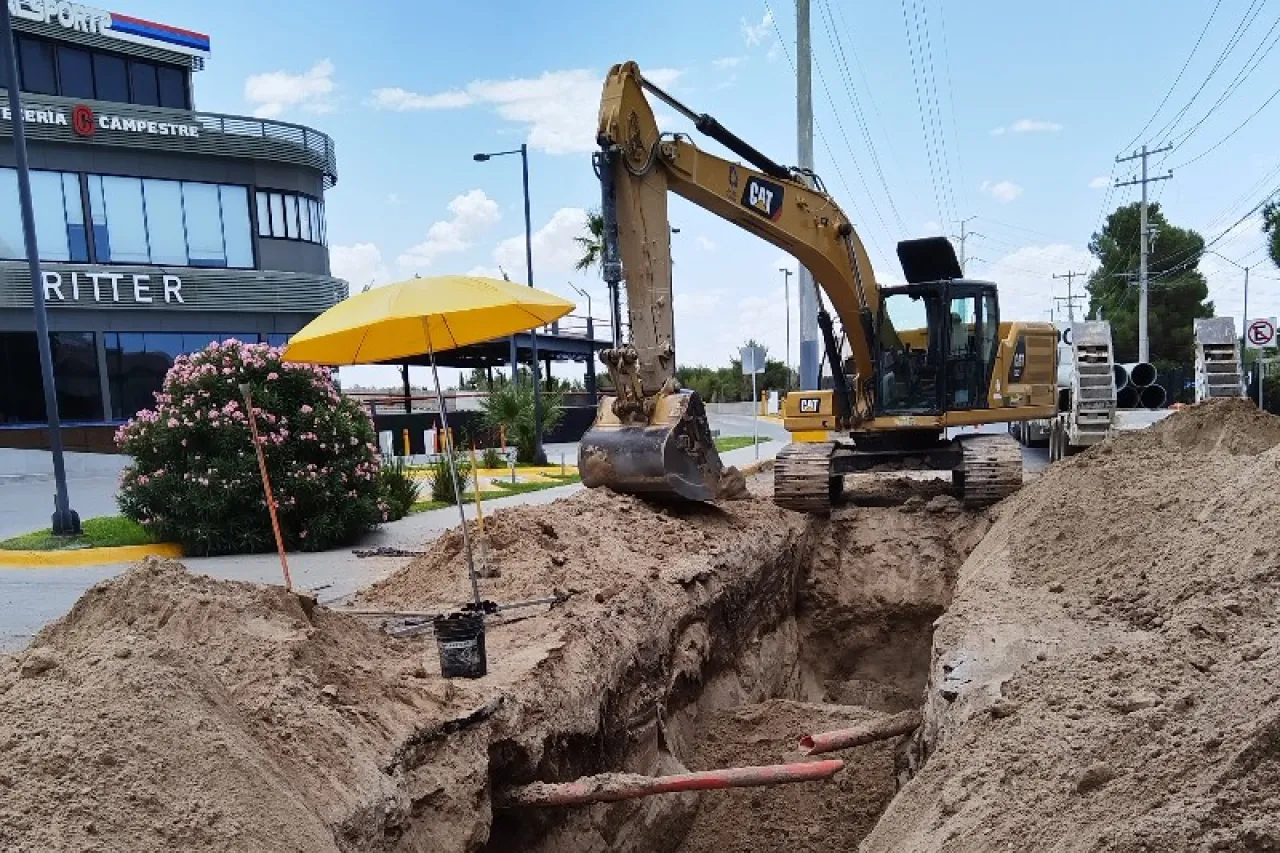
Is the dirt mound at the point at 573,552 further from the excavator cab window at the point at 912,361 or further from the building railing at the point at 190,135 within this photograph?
the building railing at the point at 190,135

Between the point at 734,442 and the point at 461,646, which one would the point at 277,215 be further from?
the point at 461,646

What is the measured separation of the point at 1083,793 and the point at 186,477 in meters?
10.5

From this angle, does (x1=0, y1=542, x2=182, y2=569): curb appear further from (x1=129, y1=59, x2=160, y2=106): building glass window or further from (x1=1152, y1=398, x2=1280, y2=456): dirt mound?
(x1=129, y1=59, x2=160, y2=106): building glass window

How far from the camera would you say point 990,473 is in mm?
10297

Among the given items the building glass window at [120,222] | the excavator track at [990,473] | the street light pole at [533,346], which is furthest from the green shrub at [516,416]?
the excavator track at [990,473]

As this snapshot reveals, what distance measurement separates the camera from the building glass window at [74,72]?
2941 cm

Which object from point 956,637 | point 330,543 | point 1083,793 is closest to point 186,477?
point 330,543

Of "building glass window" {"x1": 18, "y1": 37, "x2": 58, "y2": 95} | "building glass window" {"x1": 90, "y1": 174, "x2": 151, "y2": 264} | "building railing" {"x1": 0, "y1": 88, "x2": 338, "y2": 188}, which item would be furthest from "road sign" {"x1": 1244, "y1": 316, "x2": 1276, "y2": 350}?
"building glass window" {"x1": 18, "y1": 37, "x2": 58, "y2": 95}

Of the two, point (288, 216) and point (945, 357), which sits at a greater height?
point (288, 216)

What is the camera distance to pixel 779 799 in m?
6.39

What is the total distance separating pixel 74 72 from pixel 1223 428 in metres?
33.3

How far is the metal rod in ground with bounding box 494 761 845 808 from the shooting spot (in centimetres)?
445

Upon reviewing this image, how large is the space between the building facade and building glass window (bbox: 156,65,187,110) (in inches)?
1.6

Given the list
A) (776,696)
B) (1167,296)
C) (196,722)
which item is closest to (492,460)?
(776,696)
